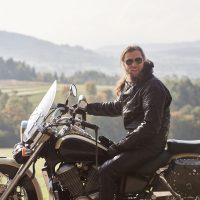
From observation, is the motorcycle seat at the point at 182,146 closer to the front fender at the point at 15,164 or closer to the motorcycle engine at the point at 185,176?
the motorcycle engine at the point at 185,176

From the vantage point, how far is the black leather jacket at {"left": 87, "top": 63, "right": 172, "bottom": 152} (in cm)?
364

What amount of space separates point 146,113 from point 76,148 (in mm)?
627

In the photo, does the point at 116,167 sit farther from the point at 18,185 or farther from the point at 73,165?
the point at 18,185

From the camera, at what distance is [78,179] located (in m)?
3.76

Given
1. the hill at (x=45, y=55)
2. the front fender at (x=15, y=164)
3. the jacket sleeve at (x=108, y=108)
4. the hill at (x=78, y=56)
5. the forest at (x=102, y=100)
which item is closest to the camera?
the front fender at (x=15, y=164)

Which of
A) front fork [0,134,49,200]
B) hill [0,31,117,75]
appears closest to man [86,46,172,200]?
front fork [0,134,49,200]

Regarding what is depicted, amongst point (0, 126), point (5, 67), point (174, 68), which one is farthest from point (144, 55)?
point (174, 68)

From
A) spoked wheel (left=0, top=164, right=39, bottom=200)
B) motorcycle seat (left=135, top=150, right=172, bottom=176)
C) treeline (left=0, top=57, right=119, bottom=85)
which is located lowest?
treeline (left=0, top=57, right=119, bottom=85)

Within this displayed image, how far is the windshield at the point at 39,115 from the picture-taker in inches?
145

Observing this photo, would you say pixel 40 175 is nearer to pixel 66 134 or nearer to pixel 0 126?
pixel 66 134

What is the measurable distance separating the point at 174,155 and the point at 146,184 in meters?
0.34

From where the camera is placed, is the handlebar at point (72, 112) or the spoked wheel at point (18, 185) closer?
the handlebar at point (72, 112)

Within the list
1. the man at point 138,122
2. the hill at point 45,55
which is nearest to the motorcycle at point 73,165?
the man at point 138,122

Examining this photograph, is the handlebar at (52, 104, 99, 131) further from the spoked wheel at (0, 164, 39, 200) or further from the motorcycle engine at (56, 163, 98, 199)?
the spoked wheel at (0, 164, 39, 200)
